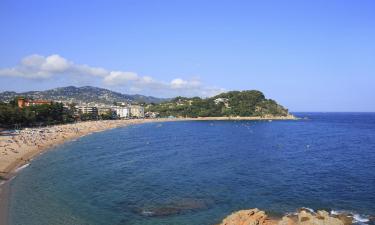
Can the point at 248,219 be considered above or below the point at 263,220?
above

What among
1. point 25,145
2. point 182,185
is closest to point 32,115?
point 25,145

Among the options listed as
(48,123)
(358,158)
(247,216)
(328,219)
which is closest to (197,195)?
(247,216)

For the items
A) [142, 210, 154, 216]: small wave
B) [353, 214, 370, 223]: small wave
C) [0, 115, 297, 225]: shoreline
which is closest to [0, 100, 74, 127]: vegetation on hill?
[0, 115, 297, 225]: shoreline

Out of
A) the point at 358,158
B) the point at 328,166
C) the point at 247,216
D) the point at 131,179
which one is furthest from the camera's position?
the point at 358,158

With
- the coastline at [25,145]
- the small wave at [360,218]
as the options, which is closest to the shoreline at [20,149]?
the coastline at [25,145]

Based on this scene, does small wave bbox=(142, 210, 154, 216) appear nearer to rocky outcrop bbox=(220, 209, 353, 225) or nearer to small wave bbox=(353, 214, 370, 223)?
rocky outcrop bbox=(220, 209, 353, 225)

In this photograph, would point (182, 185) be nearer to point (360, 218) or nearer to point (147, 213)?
point (147, 213)

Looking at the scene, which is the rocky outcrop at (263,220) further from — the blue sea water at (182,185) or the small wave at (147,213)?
the small wave at (147,213)

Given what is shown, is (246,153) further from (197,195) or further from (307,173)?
(197,195)

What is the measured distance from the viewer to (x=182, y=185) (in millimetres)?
45000

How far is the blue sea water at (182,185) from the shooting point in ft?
112

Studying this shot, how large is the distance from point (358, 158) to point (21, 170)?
2184 inches

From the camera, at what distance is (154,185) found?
149 feet

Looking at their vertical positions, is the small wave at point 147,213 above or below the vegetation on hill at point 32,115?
below
